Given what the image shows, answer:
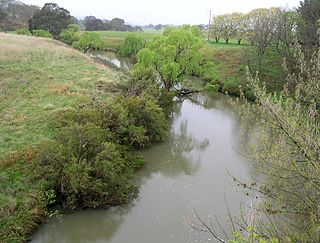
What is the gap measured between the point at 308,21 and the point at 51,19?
5028 centimetres

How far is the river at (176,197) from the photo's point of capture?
37.6 feet

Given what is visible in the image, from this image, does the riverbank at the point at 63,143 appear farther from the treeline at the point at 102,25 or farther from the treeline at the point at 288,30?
the treeline at the point at 102,25

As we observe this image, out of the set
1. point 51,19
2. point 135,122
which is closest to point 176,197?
point 135,122

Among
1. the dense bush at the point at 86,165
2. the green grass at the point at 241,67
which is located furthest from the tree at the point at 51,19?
the dense bush at the point at 86,165

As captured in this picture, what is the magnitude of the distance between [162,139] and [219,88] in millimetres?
16323

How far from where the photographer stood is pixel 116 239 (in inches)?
444

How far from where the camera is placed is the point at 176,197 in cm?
1388

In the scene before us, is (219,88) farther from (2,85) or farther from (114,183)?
(114,183)

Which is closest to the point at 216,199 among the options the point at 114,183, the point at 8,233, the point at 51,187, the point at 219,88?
the point at 114,183

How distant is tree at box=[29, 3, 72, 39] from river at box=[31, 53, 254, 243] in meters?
52.0

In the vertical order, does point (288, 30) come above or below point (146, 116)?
above

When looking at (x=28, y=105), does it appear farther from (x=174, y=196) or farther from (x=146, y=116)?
(x=174, y=196)

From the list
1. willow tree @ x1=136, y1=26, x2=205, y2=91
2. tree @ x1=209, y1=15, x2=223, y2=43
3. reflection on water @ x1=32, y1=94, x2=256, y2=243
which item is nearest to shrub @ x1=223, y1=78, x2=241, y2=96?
willow tree @ x1=136, y1=26, x2=205, y2=91

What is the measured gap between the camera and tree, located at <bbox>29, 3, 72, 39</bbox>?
214 feet
